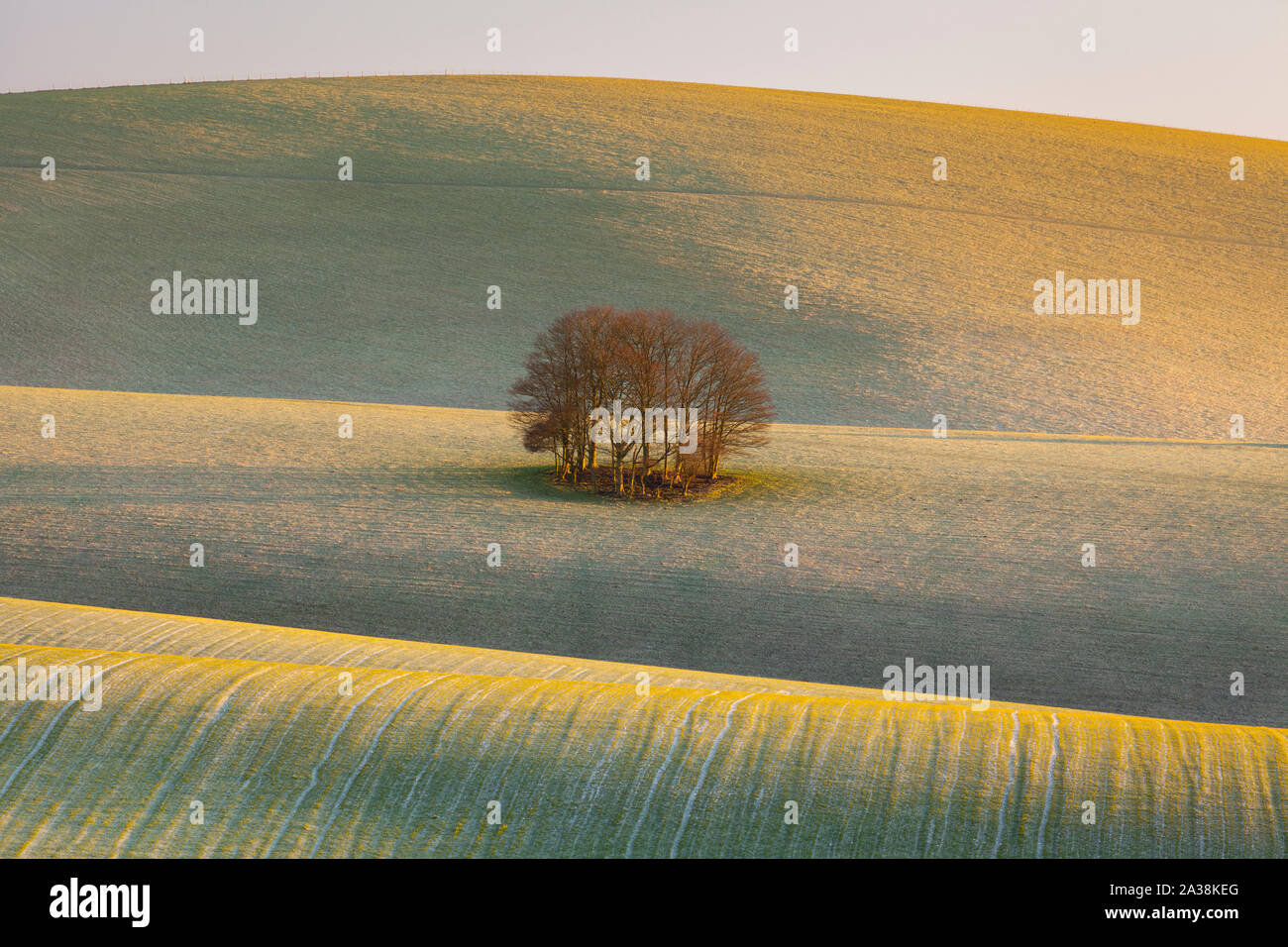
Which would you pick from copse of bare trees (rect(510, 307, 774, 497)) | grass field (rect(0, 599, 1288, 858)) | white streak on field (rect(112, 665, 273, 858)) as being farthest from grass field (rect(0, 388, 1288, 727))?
grass field (rect(0, 599, 1288, 858))

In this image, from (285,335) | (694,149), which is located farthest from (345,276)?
(694,149)

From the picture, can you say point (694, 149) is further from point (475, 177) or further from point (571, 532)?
point (571, 532)

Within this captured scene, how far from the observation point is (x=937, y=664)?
14.7 metres

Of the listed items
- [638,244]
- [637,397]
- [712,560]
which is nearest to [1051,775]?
[712,560]

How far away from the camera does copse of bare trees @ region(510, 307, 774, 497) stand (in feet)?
68.0

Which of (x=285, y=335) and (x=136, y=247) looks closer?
(x=285, y=335)

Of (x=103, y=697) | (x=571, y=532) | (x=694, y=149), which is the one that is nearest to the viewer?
(x=103, y=697)

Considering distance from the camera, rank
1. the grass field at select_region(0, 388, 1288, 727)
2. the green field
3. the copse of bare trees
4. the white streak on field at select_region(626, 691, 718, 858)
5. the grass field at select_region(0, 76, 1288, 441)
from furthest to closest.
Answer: the grass field at select_region(0, 76, 1288, 441)
the copse of bare trees
the grass field at select_region(0, 388, 1288, 727)
the green field
the white streak on field at select_region(626, 691, 718, 858)

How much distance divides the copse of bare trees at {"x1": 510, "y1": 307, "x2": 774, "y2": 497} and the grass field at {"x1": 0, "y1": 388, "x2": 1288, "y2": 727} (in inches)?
45.5

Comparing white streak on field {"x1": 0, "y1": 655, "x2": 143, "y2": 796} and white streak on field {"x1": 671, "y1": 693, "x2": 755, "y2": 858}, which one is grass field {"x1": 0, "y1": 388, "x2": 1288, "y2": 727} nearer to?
white streak on field {"x1": 0, "y1": 655, "x2": 143, "y2": 796}

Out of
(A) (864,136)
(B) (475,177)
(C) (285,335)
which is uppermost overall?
(A) (864,136)

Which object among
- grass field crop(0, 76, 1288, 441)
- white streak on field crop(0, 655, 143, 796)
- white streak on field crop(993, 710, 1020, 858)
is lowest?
white streak on field crop(993, 710, 1020, 858)

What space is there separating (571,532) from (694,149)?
43.9 m

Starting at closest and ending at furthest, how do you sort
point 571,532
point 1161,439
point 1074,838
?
point 1074,838
point 571,532
point 1161,439
